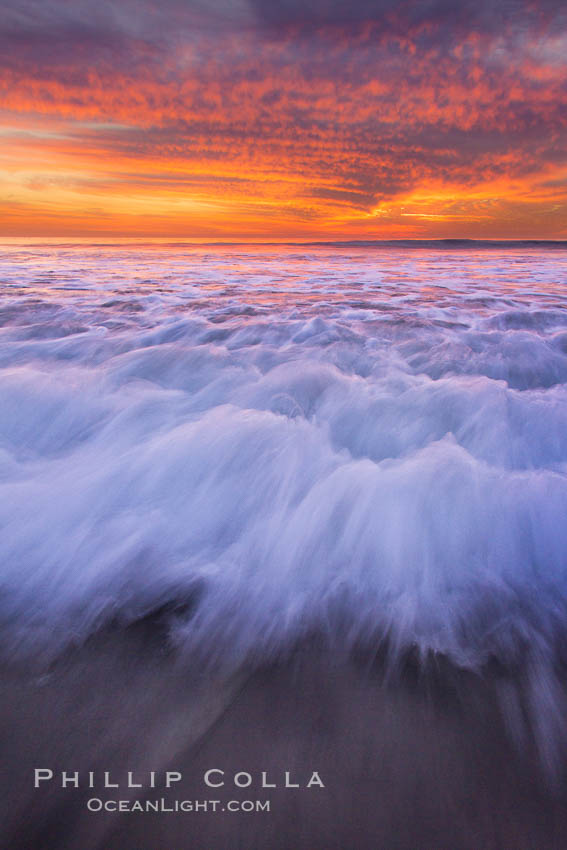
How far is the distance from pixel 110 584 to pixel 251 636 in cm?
76

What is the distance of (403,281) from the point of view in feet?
39.7

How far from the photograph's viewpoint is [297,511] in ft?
7.82

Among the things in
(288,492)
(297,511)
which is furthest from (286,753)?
(288,492)

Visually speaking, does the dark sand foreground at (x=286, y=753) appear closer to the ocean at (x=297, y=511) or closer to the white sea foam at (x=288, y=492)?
the ocean at (x=297, y=511)

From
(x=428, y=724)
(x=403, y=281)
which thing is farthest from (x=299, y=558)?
(x=403, y=281)

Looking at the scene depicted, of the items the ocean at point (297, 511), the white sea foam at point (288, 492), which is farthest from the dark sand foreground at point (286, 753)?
the white sea foam at point (288, 492)

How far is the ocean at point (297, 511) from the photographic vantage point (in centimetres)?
168

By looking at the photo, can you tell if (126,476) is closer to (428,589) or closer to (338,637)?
(338,637)

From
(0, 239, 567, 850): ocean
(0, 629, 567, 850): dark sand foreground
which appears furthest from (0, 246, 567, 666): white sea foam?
(0, 629, 567, 850): dark sand foreground

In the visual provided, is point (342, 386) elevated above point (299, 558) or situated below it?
above

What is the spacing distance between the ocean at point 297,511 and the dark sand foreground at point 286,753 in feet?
0.11

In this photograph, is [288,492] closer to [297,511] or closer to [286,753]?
[297,511]

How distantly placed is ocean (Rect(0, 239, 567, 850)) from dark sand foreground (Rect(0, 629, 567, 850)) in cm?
3

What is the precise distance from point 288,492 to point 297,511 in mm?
170
